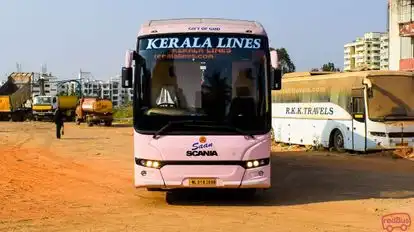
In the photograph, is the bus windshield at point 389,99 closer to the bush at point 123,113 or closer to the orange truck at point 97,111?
the orange truck at point 97,111

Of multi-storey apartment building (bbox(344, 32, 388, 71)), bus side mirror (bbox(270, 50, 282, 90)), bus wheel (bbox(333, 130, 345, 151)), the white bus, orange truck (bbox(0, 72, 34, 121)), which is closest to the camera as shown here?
bus side mirror (bbox(270, 50, 282, 90))

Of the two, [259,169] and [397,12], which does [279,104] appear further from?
[397,12]

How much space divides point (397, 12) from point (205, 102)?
38.3 meters

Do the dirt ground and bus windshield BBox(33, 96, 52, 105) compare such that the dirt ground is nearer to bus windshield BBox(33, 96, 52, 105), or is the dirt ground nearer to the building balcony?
the building balcony

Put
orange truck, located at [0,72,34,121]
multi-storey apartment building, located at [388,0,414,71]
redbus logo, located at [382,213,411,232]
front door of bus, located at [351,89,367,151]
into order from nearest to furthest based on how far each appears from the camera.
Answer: redbus logo, located at [382,213,411,232] < front door of bus, located at [351,89,367,151] < multi-storey apartment building, located at [388,0,414,71] < orange truck, located at [0,72,34,121]

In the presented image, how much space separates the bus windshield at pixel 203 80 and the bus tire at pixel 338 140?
12.5 meters

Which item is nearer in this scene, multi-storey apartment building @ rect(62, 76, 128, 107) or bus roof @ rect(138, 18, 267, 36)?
bus roof @ rect(138, 18, 267, 36)

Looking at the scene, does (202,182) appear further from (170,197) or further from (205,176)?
(170,197)

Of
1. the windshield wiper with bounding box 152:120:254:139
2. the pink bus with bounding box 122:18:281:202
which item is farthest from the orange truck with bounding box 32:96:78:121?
the windshield wiper with bounding box 152:120:254:139

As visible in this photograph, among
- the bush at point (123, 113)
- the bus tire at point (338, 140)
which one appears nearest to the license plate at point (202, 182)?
the bus tire at point (338, 140)

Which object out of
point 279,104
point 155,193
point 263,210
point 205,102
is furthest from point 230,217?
point 279,104

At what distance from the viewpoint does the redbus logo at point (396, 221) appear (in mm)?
9128

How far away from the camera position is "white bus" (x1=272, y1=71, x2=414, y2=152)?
67.6ft

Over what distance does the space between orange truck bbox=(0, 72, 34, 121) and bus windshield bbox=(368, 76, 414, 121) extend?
142ft
